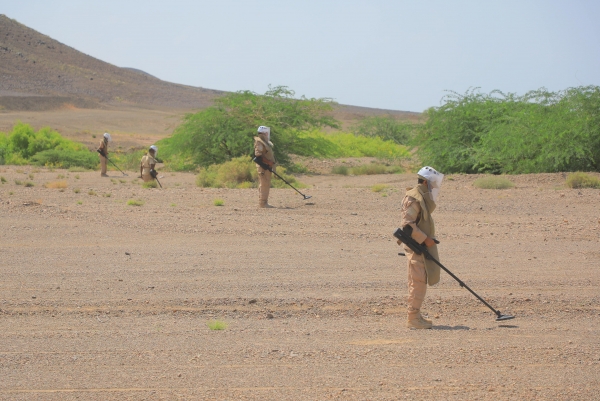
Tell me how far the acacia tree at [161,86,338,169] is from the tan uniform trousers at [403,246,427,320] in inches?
891

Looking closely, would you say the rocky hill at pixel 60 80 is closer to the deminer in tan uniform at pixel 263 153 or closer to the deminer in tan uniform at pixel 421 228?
the deminer in tan uniform at pixel 263 153

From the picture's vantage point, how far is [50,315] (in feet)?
30.1

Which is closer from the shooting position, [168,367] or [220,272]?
[168,367]

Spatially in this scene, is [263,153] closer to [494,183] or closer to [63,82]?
[494,183]

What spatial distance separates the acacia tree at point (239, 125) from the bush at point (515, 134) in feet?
16.8

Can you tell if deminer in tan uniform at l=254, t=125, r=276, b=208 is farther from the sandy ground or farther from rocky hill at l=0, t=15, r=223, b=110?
rocky hill at l=0, t=15, r=223, b=110

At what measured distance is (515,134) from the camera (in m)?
27.2

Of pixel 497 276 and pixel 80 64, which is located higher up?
pixel 80 64

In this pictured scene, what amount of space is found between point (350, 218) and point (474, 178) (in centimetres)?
990

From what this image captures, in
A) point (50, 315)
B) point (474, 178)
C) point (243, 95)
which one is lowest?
point (50, 315)

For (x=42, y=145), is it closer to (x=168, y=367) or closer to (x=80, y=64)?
→ (x=168, y=367)

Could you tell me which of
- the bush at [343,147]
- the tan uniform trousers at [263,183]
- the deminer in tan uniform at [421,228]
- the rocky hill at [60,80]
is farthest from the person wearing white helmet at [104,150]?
the rocky hill at [60,80]

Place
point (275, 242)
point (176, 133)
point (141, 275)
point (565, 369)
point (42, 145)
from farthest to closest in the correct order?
point (42, 145) < point (176, 133) < point (275, 242) < point (141, 275) < point (565, 369)

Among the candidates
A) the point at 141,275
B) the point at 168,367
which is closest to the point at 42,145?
the point at 141,275
